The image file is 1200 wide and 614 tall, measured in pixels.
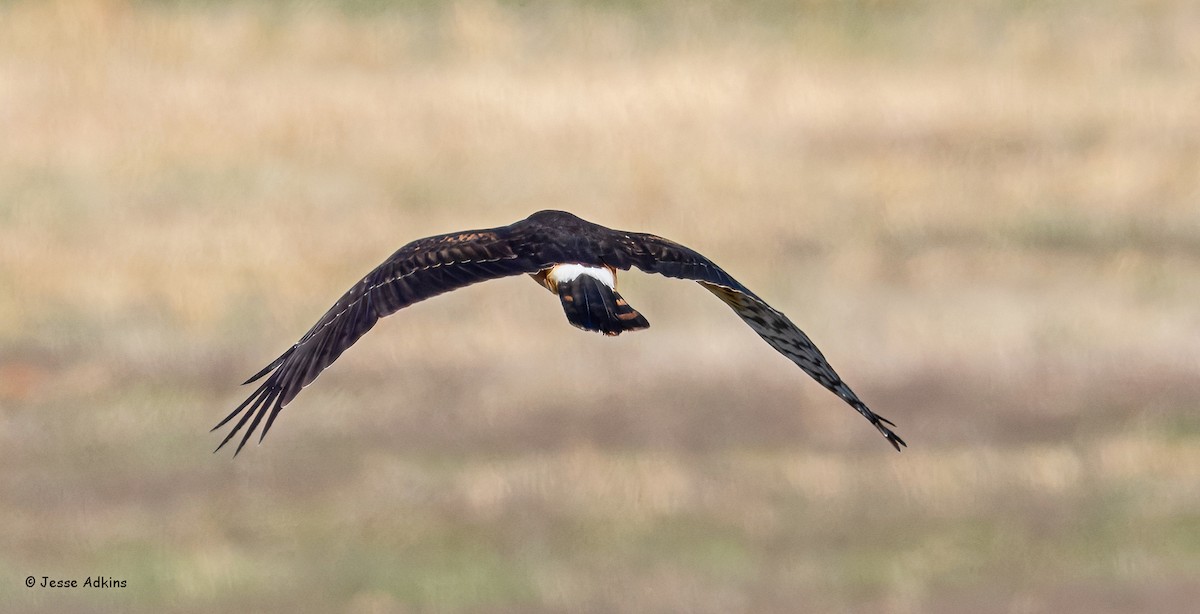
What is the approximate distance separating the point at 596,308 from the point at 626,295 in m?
7.28

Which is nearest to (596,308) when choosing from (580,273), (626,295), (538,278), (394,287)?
(580,273)

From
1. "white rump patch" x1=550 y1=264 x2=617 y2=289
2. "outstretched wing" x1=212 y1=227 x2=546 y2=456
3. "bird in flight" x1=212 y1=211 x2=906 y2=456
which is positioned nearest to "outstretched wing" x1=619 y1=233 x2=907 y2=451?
"bird in flight" x1=212 y1=211 x2=906 y2=456

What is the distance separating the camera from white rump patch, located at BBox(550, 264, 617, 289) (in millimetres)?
9602

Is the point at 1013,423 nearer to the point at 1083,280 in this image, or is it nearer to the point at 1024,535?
the point at 1024,535

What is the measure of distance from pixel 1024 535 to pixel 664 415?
251 centimetres

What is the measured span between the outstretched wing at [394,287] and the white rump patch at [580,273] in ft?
0.30

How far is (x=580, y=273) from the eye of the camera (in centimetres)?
963

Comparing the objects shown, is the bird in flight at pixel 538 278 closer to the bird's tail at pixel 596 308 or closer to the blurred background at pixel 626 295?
the bird's tail at pixel 596 308

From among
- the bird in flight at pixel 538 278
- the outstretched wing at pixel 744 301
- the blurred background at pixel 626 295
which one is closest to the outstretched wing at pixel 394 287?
the bird in flight at pixel 538 278

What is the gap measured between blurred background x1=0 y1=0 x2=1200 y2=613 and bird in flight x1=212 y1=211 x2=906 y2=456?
129 inches

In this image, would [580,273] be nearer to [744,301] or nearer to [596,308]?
[596,308]

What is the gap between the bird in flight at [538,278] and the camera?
8930 mm

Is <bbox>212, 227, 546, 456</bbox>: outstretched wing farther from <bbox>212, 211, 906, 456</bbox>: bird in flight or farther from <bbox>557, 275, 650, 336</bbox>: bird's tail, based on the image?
<bbox>557, 275, 650, 336</bbox>: bird's tail

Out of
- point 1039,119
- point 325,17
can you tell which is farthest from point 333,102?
point 1039,119
